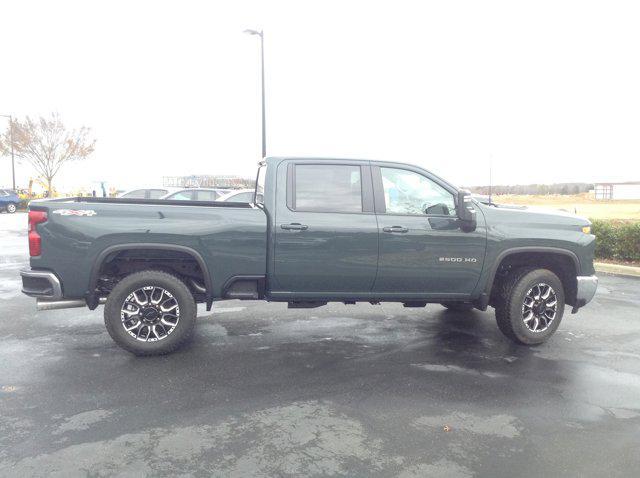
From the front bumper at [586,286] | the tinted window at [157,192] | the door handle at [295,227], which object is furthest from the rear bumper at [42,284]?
the tinted window at [157,192]

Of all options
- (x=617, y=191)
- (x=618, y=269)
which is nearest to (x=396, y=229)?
(x=618, y=269)

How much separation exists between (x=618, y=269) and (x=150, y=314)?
989cm

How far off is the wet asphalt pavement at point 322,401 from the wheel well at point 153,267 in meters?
0.64

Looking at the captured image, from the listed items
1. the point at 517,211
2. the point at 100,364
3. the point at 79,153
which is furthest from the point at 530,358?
the point at 79,153

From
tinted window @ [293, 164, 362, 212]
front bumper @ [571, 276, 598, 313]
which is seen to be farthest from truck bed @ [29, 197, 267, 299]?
front bumper @ [571, 276, 598, 313]

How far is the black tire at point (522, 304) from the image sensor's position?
559 centimetres

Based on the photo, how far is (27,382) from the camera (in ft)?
14.6

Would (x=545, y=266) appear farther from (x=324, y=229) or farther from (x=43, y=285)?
(x=43, y=285)

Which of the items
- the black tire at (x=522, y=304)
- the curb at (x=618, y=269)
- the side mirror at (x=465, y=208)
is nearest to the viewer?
the side mirror at (x=465, y=208)

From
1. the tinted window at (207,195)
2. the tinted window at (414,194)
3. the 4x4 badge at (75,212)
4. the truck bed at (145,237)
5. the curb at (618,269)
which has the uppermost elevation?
the tinted window at (207,195)

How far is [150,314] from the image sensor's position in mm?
5141

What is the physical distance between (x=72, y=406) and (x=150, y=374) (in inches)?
31.6

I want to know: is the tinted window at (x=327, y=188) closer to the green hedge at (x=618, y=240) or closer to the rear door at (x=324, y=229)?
the rear door at (x=324, y=229)

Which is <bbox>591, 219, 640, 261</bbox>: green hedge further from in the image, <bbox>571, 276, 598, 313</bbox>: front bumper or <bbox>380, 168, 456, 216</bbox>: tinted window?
<bbox>380, 168, 456, 216</bbox>: tinted window
